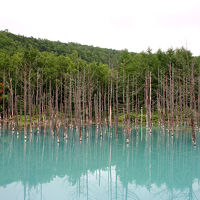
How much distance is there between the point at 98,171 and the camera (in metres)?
9.68

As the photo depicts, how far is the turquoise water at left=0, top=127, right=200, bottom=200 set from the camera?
23.9ft

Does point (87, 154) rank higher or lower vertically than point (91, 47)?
lower

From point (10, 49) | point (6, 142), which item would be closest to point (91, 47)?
point (10, 49)

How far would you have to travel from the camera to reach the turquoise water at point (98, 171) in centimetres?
728

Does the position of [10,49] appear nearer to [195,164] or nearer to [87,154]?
[87,154]

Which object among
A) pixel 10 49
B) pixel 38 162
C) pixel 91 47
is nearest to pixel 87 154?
pixel 38 162

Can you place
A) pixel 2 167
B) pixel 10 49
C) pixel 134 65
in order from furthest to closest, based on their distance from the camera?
pixel 10 49
pixel 134 65
pixel 2 167

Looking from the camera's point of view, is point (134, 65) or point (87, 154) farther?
point (134, 65)

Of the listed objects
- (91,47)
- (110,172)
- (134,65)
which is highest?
(91,47)

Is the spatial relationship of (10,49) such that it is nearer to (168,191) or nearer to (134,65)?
(134,65)

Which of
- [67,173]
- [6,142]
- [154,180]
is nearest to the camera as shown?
[154,180]

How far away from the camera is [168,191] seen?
7344mm

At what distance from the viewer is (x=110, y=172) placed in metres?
9.55

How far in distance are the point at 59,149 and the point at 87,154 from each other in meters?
1.86
